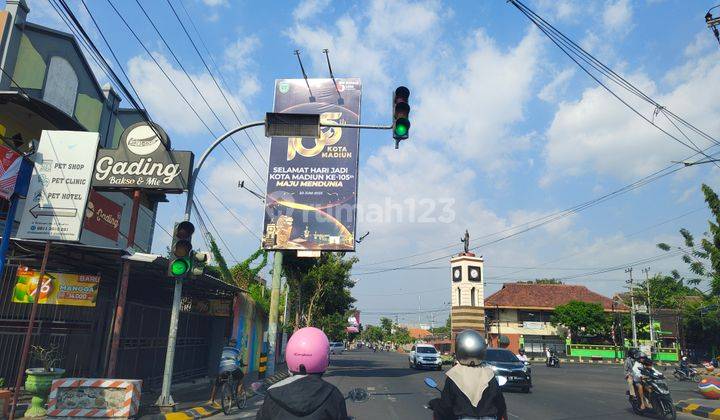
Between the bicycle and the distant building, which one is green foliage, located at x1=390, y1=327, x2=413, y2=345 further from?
the bicycle

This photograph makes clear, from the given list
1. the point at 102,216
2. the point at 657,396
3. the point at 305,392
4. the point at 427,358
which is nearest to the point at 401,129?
the point at 305,392

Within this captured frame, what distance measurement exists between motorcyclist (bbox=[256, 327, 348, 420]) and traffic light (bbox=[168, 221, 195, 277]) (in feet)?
25.3

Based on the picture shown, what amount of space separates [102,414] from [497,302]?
182 ft

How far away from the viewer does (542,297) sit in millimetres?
61250

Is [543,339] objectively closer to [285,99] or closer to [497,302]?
[497,302]

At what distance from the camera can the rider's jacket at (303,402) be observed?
2922mm

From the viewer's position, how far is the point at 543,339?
5722 centimetres

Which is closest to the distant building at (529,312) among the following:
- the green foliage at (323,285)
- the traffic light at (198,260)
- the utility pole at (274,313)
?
the green foliage at (323,285)

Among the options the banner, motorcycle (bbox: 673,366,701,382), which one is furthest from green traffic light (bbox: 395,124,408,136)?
motorcycle (bbox: 673,366,701,382)

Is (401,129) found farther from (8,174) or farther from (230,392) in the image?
(8,174)

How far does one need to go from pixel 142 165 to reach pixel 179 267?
12.9ft

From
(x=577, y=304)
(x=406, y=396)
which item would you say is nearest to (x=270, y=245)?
(x=406, y=396)

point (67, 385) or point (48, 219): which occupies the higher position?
point (48, 219)

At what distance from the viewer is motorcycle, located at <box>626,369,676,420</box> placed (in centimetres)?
1106
